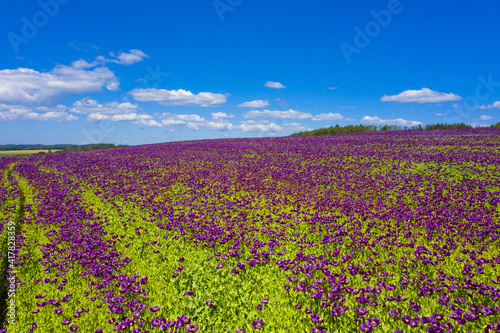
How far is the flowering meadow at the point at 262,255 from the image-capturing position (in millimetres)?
4902

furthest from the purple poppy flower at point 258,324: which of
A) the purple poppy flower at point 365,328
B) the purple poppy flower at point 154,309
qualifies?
the purple poppy flower at point 154,309

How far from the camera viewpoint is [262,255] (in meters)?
7.09

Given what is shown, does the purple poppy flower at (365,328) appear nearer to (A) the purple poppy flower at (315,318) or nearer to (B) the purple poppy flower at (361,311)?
(B) the purple poppy flower at (361,311)

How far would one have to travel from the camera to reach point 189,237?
27.3 ft

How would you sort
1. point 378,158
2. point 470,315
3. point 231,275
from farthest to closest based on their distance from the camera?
1. point 378,158
2. point 231,275
3. point 470,315

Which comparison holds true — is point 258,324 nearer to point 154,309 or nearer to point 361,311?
point 361,311

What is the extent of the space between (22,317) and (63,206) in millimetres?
7959

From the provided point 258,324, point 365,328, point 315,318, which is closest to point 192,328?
point 258,324

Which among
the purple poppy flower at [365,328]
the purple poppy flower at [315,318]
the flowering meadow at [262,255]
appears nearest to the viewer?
the purple poppy flower at [365,328]

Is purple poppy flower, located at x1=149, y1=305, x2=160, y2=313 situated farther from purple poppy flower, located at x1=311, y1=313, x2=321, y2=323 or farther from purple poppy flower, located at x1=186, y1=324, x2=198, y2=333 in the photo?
purple poppy flower, located at x1=311, y1=313, x2=321, y2=323

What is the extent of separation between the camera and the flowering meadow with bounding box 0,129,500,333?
490cm

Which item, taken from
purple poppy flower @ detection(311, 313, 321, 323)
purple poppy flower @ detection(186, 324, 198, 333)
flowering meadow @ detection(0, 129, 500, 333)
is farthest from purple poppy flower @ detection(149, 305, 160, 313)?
purple poppy flower @ detection(311, 313, 321, 323)

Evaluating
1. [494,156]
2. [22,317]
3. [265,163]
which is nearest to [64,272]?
[22,317]

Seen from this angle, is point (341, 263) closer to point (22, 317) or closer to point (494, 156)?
point (22, 317)
